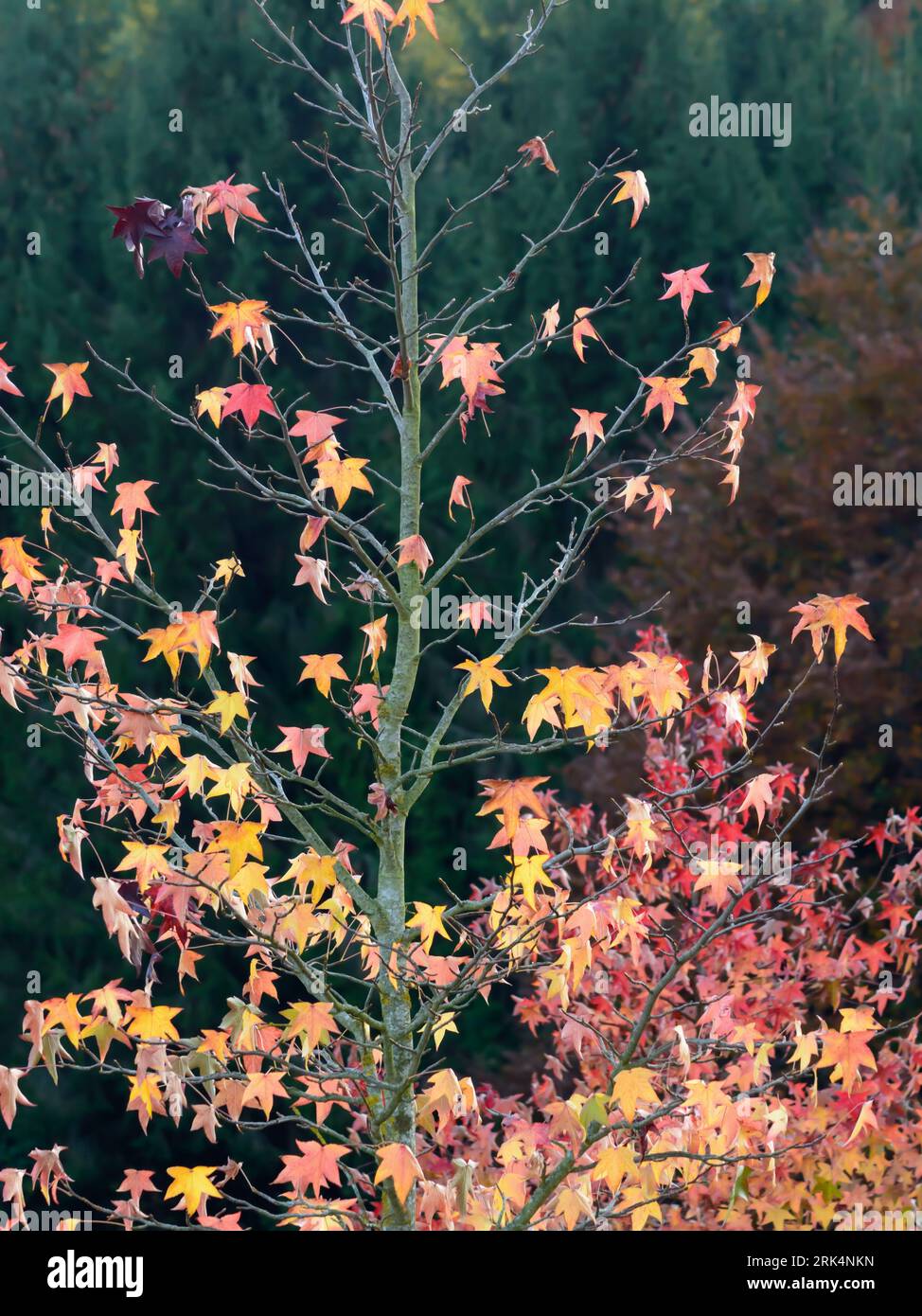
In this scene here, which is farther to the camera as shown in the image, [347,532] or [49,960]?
[49,960]

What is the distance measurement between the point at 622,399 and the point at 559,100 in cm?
213

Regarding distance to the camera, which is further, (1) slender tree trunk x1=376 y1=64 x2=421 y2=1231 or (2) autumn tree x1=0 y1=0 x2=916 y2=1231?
(1) slender tree trunk x1=376 y1=64 x2=421 y2=1231

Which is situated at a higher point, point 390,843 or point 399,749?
point 399,749

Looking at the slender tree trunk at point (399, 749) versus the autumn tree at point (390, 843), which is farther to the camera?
the slender tree trunk at point (399, 749)

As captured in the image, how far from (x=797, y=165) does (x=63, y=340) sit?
5.33m

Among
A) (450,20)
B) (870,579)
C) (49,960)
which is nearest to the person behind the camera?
(870,579)

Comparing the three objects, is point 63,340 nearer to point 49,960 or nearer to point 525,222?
point 525,222

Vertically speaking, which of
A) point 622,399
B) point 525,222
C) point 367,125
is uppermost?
point 525,222

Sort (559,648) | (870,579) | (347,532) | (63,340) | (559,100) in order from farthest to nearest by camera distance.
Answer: (559,100)
(63,340)
(559,648)
(870,579)
(347,532)

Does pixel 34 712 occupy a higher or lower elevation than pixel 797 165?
lower

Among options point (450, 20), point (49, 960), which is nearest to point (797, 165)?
point (450, 20)

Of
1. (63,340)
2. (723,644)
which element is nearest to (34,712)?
(63,340)

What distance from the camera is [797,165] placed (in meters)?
10.5
